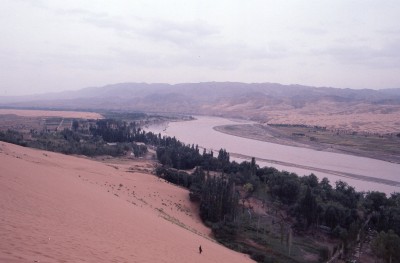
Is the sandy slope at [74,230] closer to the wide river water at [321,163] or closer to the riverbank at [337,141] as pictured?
the wide river water at [321,163]

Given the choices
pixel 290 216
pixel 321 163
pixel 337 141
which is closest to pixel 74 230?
pixel 290 216

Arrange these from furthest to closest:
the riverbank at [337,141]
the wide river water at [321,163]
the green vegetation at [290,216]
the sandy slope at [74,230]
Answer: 1. the riverbank at [337,141]
2. the wide river water at [321,163]
3. the green vegetation at [290,216]
4. the sandy slope at [74,230]

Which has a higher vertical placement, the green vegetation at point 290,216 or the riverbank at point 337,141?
the riverbank at point 337,141

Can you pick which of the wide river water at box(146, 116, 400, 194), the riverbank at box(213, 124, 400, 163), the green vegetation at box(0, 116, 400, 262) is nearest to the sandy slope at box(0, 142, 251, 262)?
the green vegetation at box(0, 116, 400, 262)

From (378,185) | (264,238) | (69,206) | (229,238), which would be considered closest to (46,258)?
(69,206)

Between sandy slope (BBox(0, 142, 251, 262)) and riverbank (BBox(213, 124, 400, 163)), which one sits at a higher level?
sandy slope (BBox(0, 142, 251, 262))

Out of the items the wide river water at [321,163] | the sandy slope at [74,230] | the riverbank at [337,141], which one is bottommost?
the wide river water at [321,163]

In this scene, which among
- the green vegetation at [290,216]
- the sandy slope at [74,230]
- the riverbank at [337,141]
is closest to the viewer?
the sandy slope at [74,230]

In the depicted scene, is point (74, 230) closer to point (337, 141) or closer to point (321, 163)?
point (321, 163)

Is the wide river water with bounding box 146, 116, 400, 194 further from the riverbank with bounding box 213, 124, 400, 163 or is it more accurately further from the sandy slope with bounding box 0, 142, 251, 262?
the sandy slope with bounding box 0, 142, 251, 262

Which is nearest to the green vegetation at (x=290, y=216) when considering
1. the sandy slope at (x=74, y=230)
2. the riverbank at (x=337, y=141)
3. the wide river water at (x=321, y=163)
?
the sandy slope at (x=74, y=230)

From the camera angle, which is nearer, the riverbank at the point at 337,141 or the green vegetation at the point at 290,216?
the green vegetation at the point at 290,216

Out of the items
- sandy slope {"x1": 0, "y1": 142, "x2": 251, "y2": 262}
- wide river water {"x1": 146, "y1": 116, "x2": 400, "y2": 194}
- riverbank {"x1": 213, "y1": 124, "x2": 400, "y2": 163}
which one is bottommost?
wide river water {"x1": 146, "y1": 116, "x2": 400, "y2": 194}
